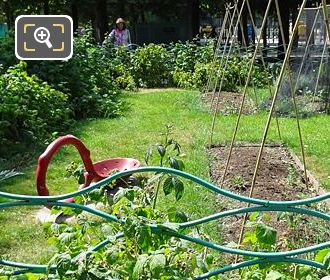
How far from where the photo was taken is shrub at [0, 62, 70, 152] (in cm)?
767

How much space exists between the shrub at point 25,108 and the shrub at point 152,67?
259 inches

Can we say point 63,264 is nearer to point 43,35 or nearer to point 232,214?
point 232,214

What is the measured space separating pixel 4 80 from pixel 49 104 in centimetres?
82

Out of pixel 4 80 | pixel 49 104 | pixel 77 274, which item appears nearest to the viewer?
pixel 77 274

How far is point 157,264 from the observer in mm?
1828

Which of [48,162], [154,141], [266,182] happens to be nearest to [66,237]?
[48,162]

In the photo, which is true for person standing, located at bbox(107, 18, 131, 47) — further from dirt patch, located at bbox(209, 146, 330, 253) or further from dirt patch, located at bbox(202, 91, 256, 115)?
dirt patch, located at bbox(209, 146, 330, 253)

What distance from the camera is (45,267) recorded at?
2113mm

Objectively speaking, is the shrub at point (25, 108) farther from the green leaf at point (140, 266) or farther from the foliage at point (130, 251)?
the green leaf at point (140, 266)

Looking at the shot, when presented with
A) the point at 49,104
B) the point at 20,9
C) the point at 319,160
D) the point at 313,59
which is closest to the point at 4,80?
the point at 49,104

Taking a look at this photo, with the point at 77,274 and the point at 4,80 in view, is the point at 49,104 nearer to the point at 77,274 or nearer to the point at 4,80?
the point at 4,80

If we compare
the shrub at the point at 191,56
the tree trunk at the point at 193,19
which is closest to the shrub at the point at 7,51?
the shrub at the point at 191,56

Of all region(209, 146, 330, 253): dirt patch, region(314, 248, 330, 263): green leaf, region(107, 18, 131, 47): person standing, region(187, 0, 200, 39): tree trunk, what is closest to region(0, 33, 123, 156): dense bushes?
region(209, 146, 330, 253): dirt patch

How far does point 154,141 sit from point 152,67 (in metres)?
7.38
